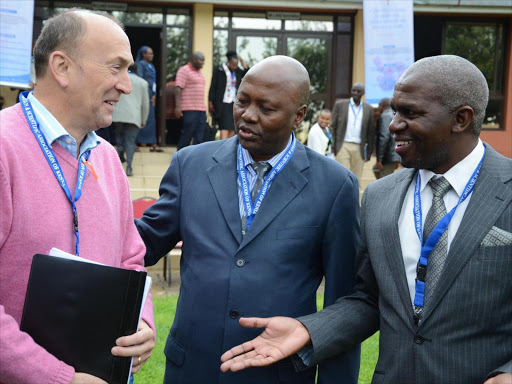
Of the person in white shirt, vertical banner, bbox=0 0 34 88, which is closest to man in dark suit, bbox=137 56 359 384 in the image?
vertical banner, bbox=0 0 34 88

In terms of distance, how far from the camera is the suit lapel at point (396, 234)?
Result: 2545 millimetres

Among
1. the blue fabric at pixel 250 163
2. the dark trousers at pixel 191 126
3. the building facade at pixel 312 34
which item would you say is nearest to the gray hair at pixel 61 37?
the blue fabric at pixel 250 163

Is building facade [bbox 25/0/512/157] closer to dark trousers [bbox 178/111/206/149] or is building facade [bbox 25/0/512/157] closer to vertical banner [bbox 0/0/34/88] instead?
dark trousers [bbox 178/111/206/149]

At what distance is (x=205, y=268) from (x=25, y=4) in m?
7.88

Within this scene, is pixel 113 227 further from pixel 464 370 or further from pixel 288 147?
pixel 464 370

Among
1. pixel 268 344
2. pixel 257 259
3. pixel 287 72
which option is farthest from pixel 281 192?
pixel 268 344

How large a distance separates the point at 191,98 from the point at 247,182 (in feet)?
34.2

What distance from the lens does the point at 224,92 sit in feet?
43.7

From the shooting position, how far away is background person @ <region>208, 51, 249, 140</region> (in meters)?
13.2

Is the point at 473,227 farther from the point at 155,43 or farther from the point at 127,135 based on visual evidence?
the point at 155,43

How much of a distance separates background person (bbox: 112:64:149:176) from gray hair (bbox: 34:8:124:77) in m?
9.64

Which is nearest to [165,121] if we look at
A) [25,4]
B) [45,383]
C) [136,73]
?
[136,73]

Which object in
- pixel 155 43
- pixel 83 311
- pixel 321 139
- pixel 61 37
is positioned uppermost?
pixel 155 43

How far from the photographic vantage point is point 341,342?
2805 millimetres
